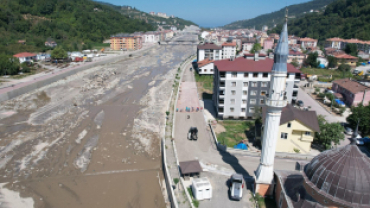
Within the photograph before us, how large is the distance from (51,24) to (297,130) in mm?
107400

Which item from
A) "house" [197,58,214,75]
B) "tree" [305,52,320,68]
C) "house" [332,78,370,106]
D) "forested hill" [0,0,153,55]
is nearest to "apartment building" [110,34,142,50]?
"forested hill" [0,0,153,55]

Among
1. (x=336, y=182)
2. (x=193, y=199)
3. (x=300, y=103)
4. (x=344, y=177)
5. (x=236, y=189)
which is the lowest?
(x=193, y=199)

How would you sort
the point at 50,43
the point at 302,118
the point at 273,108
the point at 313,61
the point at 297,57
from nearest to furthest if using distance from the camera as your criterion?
the point at 273,108
the point at 302,118
the point at 313,61
the point at 297,57
the point at 50,43

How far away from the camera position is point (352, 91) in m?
32.5

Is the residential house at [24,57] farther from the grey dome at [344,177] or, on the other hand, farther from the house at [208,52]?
the grey dome at [344,177]

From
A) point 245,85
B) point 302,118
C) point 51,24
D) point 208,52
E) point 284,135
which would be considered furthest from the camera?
point 51,24

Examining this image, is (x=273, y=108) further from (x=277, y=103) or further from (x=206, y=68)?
(x=206, y=68)

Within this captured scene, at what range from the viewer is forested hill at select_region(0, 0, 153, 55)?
8256cm

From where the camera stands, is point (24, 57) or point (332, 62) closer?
point (332, 62)

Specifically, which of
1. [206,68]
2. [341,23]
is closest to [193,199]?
[206,68]

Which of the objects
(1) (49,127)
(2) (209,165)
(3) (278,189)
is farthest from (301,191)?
(1) (49,127)

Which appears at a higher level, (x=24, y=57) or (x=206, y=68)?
(x=24, y=57)

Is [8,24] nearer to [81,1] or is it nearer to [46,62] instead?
[46,62]

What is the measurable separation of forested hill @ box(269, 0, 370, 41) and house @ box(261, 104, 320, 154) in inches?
3178
